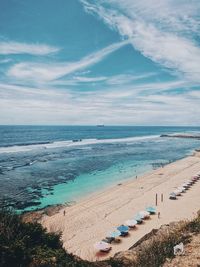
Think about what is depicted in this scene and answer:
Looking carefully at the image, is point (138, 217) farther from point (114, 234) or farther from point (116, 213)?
point (114, 234)

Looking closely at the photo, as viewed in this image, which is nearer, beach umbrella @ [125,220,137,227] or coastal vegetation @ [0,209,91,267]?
coastal vegetation @ [0,209,91,267]

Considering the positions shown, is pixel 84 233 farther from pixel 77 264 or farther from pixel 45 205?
pixel 77 264

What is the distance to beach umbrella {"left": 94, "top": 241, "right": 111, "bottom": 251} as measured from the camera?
70.3ft

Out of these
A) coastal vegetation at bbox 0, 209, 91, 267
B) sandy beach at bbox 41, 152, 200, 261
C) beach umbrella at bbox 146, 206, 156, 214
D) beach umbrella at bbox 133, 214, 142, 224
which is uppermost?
coastal vegetation at bbox 0, 209, 91, 267

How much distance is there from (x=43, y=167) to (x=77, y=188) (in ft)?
59.3

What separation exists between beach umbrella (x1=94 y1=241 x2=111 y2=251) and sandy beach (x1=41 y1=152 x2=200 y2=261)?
16.4 inches

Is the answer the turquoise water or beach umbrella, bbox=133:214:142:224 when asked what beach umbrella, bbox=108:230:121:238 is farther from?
the turquoise water

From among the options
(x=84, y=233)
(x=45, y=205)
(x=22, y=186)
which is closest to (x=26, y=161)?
(x=22, y=186)

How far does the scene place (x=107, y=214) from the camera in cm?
3020

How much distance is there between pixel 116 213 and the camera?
30469 mm

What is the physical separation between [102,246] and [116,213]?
9016mm

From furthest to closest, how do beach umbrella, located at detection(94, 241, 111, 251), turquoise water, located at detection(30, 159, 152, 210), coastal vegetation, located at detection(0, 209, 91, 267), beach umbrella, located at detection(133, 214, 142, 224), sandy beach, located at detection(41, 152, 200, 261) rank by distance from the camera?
turquoise water, located at detection(30, 159, 152, 210)
beach umbrella, located at detection(133, 214, 142, 224)
sandy beach, located at detection(41, 152, 200, 261)
beach umbrella, located at detection(94, 241, 111, 251)
coastal vegetation, located at detection(0, 209, 91, 267)

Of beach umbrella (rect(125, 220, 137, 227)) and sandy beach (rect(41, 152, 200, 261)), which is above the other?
beach umbrella (rect(125, 220, 137, 227))

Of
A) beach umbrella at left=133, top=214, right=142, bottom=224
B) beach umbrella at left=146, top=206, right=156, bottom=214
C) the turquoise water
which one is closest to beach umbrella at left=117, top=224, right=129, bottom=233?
beach umbrella at left=133, top=214, right=142, bottom=224
